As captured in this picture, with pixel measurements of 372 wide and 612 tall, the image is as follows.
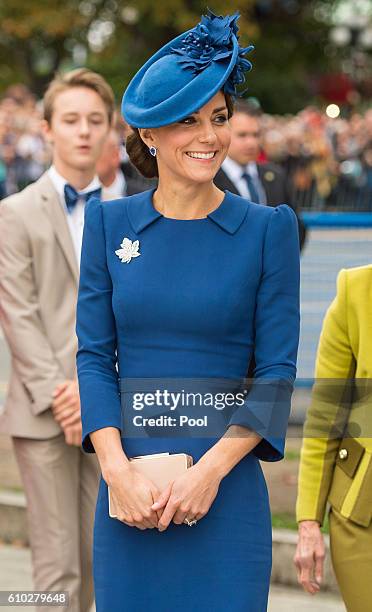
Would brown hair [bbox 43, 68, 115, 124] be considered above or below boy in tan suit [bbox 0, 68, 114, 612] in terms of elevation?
Result: above

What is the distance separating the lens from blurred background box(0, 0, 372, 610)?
23.1ft

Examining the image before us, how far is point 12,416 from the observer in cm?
520

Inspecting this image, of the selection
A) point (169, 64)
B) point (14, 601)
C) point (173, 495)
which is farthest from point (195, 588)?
point (14, 601)

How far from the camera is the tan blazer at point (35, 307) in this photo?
203 inches

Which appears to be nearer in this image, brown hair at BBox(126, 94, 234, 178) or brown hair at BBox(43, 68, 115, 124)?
brown hair at BBox(126, 94, 234, 178)

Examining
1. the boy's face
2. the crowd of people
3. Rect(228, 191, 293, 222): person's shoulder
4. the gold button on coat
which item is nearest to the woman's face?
Rect(228, 191, 293, 222): person's shoulder

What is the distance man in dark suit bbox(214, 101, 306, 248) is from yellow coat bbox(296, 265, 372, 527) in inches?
175

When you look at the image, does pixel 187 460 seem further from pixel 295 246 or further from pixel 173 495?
pixel 295 246

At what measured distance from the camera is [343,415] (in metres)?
3.76

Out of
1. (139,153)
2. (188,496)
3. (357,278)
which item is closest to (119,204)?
(139,153)

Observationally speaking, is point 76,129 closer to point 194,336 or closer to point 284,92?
point 194,336

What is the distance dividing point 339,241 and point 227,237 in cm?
357

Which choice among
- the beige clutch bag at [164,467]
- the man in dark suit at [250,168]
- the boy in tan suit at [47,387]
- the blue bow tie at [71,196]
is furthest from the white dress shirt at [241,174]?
the beige clutch bag at [164,467]

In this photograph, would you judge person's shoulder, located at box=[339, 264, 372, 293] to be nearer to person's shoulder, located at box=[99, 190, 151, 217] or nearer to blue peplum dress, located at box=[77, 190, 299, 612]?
blue peplum dress, located at box=[77, 190, 299, 612]
